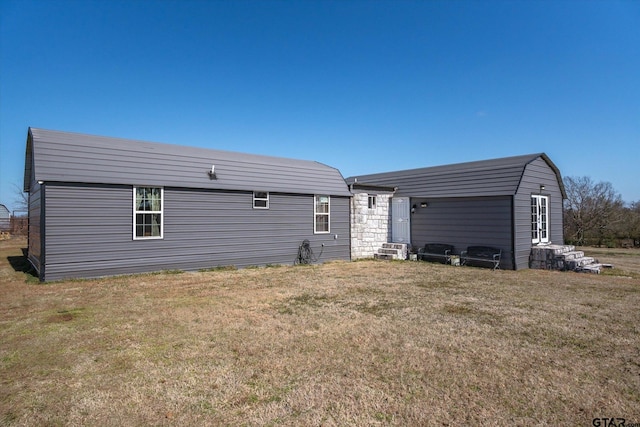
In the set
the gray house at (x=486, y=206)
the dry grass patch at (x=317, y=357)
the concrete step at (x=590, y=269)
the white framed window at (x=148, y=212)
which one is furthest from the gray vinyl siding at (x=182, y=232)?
the concrete step at (x=590, y=269)

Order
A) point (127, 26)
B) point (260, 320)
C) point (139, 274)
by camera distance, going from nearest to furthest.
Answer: point (260, 320), point (139, 274), point (127, 26)

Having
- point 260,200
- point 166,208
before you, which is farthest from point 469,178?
point 166,208

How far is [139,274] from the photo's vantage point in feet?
32.8

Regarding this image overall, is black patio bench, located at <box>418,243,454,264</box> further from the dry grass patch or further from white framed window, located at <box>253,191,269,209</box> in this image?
white framed window, located at <box>253,191,269,209</box>

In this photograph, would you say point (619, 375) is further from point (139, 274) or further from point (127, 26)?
point (127, 26)

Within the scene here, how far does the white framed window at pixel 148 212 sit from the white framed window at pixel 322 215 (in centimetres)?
571

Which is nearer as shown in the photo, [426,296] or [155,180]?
[426,296]

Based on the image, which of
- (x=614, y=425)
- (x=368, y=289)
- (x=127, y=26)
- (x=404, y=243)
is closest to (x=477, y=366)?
(x=614, y=425)

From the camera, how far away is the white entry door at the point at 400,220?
1529 cm

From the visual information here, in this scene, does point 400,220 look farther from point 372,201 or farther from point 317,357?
point 317,357

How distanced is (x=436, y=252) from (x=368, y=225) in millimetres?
3061

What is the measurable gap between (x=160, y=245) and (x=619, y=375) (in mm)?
10489

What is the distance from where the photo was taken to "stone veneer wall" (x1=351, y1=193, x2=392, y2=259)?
1495cm

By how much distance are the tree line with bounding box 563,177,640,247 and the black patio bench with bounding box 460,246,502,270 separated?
15212 millimetres
